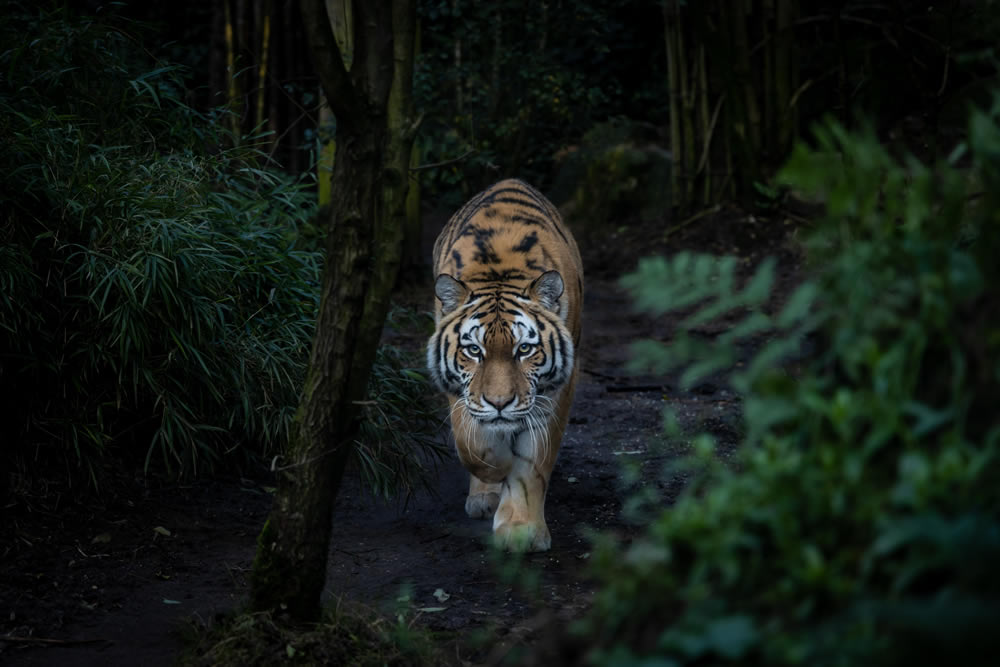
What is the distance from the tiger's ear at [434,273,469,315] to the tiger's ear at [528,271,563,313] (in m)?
0.28

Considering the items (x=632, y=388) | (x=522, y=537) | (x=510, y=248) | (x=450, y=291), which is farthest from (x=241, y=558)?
(x=632, y=388)

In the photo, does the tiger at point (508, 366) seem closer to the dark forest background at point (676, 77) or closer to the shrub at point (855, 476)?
the shrub at point (855, 476)

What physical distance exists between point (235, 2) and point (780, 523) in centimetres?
836

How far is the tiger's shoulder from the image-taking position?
4.15 m

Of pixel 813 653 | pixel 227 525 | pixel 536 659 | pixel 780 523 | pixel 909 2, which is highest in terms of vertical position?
pixel 909 2

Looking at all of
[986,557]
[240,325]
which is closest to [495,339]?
[240,325]

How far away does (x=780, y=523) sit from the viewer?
45.6 inches

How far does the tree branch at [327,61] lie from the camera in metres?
2.23

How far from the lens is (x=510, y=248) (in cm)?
425

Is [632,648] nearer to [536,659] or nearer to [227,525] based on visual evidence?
[536,659]

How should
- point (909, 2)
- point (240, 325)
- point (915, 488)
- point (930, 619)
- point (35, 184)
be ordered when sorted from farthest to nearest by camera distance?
point (909, 2), point (240, 325), point (35, 184), point (915, 488), point (930, 619)

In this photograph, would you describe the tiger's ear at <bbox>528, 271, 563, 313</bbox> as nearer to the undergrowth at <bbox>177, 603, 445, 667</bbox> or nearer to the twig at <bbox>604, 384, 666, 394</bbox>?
the undergrowth at <bbox>177, 603, 445, 667</bbox>

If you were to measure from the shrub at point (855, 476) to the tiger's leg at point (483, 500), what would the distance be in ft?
9.71

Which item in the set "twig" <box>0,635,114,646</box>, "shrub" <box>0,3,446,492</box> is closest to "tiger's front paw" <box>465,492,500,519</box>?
"shrub" <box>0,3,446,492</box>
